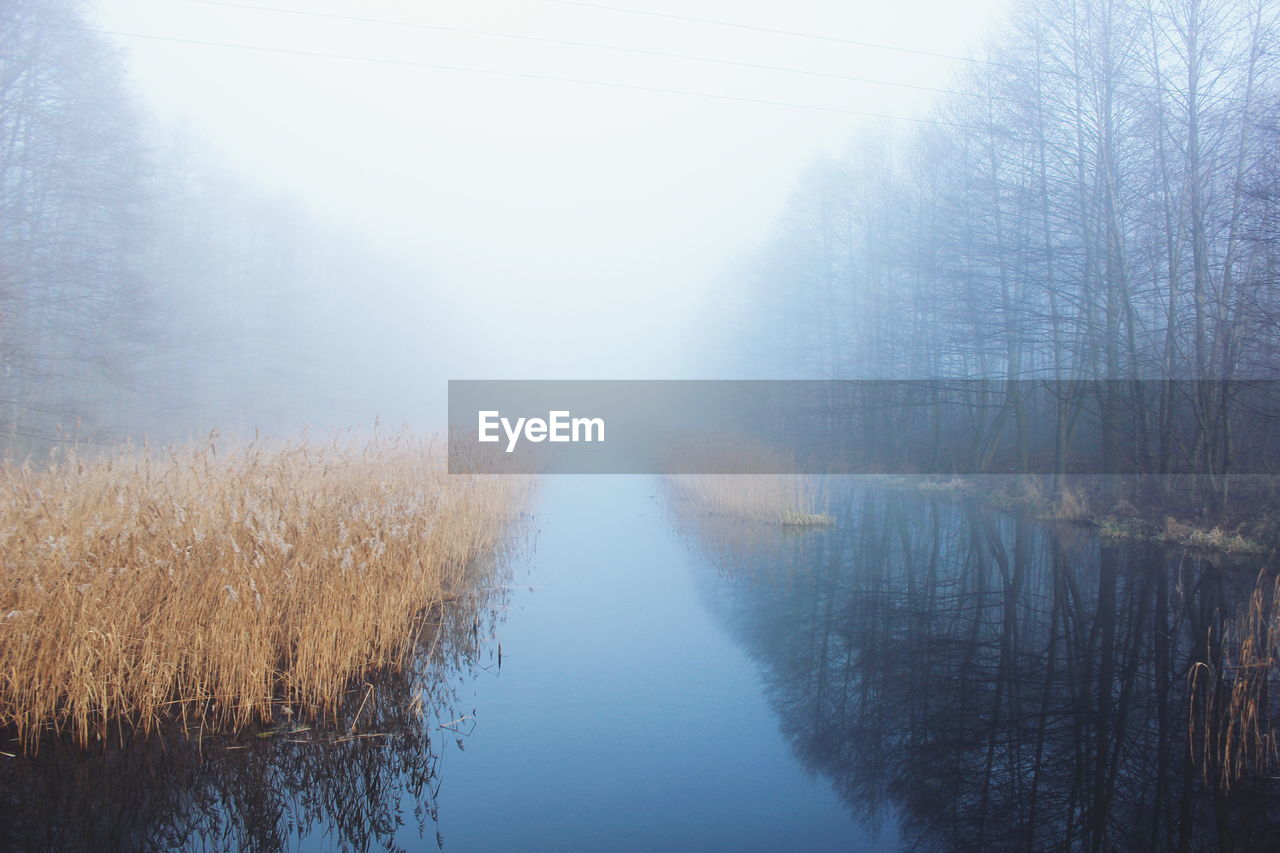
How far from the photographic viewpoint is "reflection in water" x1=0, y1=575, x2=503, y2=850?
3.12 meters

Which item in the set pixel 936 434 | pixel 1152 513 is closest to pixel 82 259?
pixel 1152 513

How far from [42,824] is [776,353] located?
93.3 ft

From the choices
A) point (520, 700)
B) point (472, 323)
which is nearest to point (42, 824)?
point (520, 700)

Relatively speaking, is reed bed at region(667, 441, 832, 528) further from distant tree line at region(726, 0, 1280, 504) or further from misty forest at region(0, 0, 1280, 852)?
distant tree line at region(726, 0, 1280, 504)

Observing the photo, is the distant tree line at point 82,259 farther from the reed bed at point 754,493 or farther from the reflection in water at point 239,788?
the reed bed at point 754,493

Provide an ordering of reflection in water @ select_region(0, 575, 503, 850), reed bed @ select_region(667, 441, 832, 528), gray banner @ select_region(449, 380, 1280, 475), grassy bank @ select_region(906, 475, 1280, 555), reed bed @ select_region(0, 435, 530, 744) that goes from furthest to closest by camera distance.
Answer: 1. reed bed @ select_region(667, 441, 832, 528)
2. gray banner @ select_region(449, 380, 1280, 475)
3. grassy bank @ select_region(906, 475, 1280, 555)
4. reed bed @ select_region(0, 435, 530, 744)
5. reflection in water @ select_region(0, 575, 503, 850)

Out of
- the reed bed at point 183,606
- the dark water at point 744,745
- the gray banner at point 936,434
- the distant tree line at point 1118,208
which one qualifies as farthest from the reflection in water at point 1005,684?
the distant tree line at point 1118,208

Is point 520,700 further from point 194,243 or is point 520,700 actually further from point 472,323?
point 472,323

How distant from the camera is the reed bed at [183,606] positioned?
3965 millimetres

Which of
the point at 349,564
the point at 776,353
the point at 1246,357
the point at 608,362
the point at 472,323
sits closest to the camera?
the point at 349,564

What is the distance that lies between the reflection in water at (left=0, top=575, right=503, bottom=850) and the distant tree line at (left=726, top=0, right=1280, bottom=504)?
37.5 feet

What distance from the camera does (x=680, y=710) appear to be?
4828 millimetres

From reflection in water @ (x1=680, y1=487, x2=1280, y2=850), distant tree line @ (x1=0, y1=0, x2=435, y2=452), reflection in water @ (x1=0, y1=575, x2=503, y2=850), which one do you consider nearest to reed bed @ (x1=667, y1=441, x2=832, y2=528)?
reflection in water @ (x1=680, y1=487, x2=1280, y2=850)

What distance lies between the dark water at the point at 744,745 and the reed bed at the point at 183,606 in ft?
1.05
